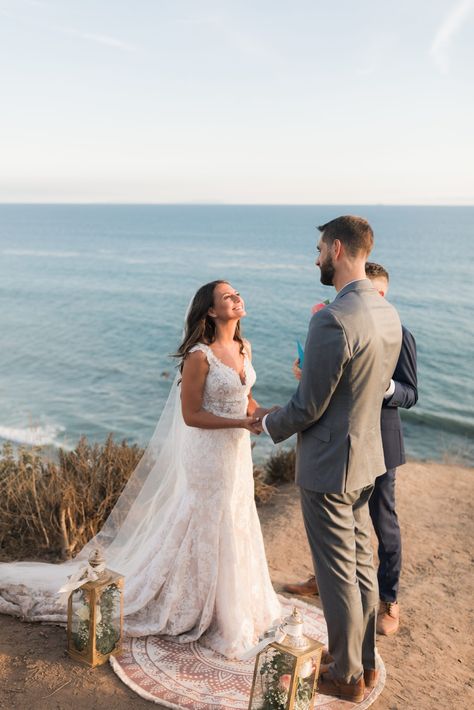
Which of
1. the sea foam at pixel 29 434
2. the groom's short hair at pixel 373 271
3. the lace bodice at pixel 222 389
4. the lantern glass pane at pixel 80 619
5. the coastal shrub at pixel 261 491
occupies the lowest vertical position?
the sea foam at pixel 29 434

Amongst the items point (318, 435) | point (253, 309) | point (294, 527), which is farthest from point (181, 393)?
point (253, 309)

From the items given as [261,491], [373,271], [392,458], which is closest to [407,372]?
[392,458]

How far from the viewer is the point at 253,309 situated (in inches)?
1389

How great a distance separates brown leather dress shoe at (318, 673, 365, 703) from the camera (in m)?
3.77

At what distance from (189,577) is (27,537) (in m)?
2.01

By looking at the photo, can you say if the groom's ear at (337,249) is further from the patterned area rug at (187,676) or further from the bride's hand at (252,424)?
the patterned area rug at (187,676)

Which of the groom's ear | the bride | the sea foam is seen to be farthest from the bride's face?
the sea foam

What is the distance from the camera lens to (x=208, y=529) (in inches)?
173

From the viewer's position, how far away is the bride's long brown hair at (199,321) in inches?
172

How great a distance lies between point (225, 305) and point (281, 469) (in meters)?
4.26

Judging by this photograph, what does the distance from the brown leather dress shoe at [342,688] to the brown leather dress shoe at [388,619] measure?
94 centimetres

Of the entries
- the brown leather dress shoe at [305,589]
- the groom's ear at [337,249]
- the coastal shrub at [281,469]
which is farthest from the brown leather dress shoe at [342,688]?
the coastal shrub at [281,469]

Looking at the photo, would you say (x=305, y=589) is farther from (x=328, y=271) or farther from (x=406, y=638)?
(x=328, y=271)

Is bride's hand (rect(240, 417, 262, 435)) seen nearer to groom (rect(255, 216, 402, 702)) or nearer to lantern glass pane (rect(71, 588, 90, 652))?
groom (rect(255, 216, 402, 702))
